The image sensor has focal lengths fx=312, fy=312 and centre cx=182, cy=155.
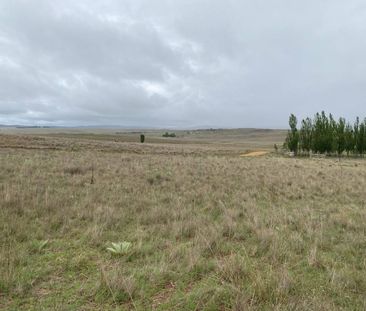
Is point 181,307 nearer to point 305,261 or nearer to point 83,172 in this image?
point 305,261

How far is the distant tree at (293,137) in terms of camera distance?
51.8 metres

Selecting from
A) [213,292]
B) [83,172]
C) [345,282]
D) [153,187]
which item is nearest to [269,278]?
[213,292]

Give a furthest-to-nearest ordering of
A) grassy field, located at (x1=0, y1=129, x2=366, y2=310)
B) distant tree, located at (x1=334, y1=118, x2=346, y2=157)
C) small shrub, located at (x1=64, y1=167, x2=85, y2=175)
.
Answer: distant tree, located at (x1=334, y1=118, x2=346, y2=157) < small shrub, located at (x1=64, y1=167, x2=85, y2=175) < grassy field, located at (x1=0, y1=129, x2=366, y2=310)

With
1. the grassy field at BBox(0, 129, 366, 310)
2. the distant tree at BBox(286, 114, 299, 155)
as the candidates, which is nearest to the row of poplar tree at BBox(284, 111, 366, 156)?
the distant tree at BBox(286, 114, 299, 155)

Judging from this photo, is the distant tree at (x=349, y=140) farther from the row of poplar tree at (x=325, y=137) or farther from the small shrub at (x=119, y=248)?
the small shrub at (x=119, y=248)

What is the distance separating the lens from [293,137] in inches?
2045

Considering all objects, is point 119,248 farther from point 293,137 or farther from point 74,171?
point 293,137

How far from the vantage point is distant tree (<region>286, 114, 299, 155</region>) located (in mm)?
51844

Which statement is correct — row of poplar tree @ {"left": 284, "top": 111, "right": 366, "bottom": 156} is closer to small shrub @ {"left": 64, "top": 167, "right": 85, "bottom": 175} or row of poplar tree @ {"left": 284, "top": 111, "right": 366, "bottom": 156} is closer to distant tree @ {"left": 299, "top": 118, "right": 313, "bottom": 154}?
distant tree @ {"left": 299, "top": 118, "right": 313, "bottom": 154}

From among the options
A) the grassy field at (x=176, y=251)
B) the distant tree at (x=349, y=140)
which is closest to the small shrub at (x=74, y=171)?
the grassy field at (x=176, y=251)

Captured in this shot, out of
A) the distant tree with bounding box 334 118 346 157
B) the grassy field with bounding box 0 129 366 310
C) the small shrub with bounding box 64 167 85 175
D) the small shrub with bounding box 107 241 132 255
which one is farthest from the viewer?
the distant tree with bounding box 334 118 346 157

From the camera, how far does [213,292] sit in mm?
3965

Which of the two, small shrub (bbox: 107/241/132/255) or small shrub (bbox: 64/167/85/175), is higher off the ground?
small shrub (bbox: 64/167/85/175)

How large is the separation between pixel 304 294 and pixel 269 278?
1.53 ft
